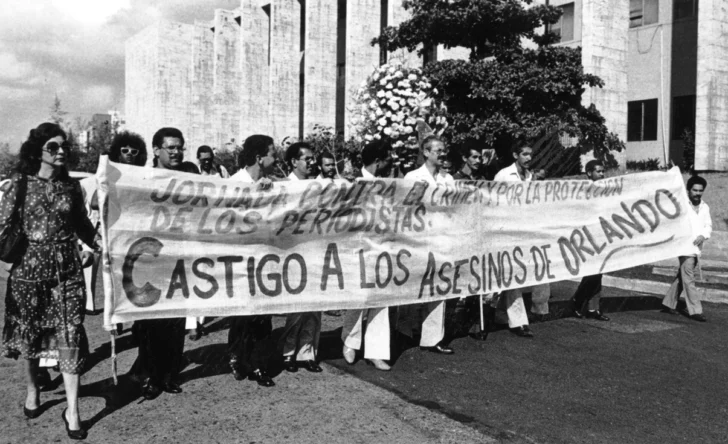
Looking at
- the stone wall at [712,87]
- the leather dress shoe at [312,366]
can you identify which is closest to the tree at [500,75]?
the stone wall at [712,87]

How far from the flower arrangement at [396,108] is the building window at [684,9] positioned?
54.9ft

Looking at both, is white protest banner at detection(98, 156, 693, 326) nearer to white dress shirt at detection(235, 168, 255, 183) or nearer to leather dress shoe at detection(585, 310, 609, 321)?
white dress shirt at detection(235, 168, 255, 183)

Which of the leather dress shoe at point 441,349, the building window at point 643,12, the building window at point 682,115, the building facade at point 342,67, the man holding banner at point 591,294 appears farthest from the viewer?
the building window at point 643,12

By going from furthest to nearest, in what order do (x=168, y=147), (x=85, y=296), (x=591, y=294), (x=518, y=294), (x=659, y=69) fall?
(x=659, y=69)
(x=591, y=294)
(x=518, y=294)
(x=168, y=147)
(x=85, y=296)

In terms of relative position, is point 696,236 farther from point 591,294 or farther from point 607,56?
point 607,56

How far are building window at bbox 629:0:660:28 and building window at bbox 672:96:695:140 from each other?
3.25 metres

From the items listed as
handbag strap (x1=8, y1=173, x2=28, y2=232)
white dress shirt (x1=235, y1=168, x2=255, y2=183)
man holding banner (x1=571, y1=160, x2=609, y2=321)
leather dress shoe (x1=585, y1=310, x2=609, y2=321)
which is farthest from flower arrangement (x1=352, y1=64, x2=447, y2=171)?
handbag strap (x1=8, y1=173, x2=28, y2=232)

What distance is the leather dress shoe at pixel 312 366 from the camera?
580 centimetres

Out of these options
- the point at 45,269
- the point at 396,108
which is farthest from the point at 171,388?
the point at 396,108

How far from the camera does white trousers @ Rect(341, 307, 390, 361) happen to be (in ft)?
19.4

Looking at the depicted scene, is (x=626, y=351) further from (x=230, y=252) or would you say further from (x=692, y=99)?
(x=692, y=99)

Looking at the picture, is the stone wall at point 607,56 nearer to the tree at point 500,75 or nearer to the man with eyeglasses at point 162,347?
the tree at point 500,75

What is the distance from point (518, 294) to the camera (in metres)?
7.06

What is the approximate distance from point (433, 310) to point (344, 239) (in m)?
1.17
